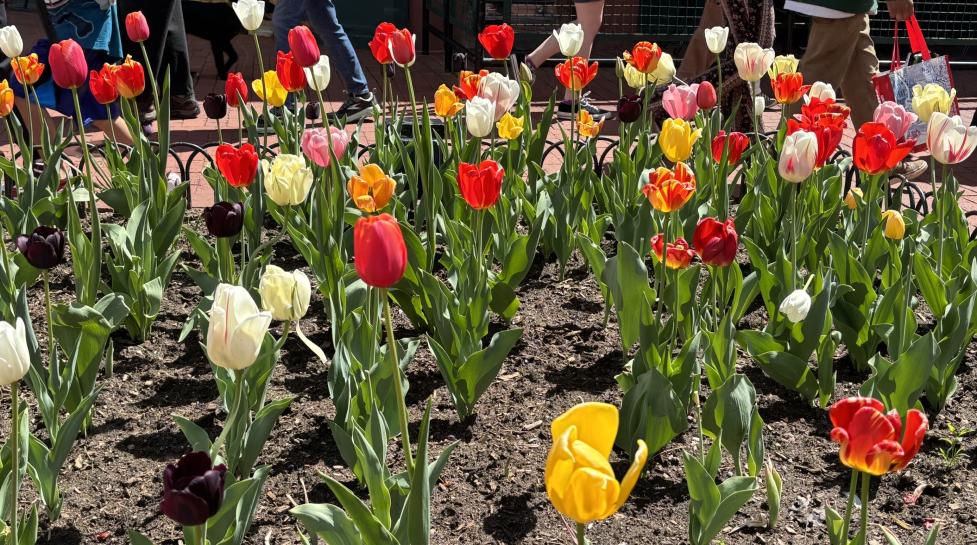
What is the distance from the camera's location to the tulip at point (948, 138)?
2516 mm

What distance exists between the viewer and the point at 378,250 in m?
1.42

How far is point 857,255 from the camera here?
3.12m

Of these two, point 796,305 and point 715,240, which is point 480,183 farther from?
point 796,305

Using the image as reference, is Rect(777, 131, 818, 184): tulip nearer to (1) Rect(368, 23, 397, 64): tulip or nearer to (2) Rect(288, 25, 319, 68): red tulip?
(2) Rect(288, 25, 319, 68): red tulip

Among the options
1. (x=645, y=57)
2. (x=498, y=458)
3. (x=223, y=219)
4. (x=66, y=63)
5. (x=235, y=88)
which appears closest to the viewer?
(x=223, y=219)

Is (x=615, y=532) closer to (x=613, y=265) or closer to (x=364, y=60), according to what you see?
(x=613, y=265)

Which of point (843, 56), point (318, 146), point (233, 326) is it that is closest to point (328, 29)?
point (843, 56)

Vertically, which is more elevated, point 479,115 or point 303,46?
point 303,46

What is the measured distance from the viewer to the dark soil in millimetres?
2199

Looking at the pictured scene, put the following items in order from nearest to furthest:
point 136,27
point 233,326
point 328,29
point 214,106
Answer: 1. point 233,326
2. point 136,27
3. point 214,106
4. point 328,29

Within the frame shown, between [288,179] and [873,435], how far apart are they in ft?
4.55

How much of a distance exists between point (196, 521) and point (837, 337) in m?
1.66

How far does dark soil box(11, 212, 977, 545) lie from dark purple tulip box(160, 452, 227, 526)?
30.1 inches

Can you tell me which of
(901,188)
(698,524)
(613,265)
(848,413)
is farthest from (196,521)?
(901,188)
